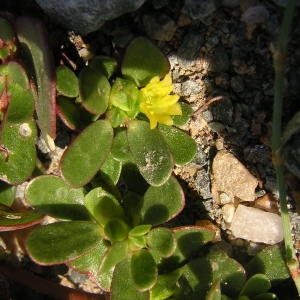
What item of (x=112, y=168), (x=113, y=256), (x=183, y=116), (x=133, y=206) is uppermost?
(x=183, y=116)

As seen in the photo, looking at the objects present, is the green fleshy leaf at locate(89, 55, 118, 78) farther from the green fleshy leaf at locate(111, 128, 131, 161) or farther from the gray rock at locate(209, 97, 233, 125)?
the gray rock at locate(209, 97, 233, 125)

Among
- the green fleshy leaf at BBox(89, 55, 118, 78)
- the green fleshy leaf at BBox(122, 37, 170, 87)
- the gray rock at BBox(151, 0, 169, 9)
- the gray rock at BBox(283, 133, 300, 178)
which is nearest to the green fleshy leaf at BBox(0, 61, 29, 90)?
the green fleshy leaf at BBox(89, 55, 118, 78)

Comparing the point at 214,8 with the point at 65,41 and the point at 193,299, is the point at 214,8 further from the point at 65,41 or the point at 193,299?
the point at 193,299

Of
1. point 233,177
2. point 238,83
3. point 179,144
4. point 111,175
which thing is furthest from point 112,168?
point 238,83

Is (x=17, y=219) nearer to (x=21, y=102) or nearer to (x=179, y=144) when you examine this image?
(x=21, y=102)

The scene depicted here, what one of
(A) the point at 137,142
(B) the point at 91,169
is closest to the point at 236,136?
(A) the point at 137,142

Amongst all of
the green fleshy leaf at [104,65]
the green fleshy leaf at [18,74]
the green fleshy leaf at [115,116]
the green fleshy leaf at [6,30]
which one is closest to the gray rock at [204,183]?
the green fleshy leaf at [115,116]
